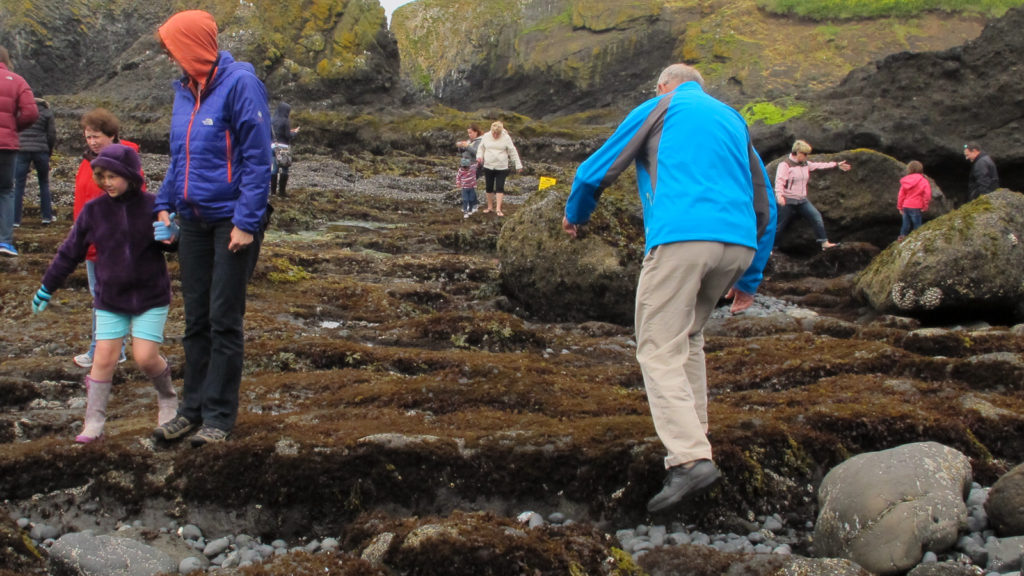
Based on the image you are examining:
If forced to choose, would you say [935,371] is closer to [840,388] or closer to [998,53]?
[840,388]

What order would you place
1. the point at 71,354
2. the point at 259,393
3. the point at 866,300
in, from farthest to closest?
the point at 866,300
the point at 71,354
the point at 259,393

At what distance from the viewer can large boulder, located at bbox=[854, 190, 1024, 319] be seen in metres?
11.0

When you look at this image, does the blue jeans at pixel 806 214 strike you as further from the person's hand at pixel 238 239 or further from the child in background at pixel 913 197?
the person's hand at pixel 238 239

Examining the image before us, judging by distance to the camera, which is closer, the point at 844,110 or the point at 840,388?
the point at 840,388

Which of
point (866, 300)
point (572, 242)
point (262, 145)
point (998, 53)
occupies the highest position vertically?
point (998, 53)

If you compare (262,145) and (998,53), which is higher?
(998,53)

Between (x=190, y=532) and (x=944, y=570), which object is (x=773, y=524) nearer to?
(x=944, y=570)

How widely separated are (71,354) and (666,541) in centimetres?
653

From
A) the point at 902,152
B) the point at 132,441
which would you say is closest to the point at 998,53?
the point at 902,152

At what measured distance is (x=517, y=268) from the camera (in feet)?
38.9

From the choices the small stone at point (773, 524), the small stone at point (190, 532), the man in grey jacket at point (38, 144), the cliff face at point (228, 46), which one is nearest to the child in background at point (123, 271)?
the small stone at point (190, 532)

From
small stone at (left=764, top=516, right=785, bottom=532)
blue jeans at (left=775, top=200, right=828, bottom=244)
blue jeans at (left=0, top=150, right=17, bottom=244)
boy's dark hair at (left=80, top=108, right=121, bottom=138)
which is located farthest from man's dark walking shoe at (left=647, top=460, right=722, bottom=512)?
blue jeans at (left=775, top=200, right=828, bottom=244)

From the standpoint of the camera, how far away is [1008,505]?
176 inches

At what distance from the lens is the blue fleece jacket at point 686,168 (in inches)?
188
